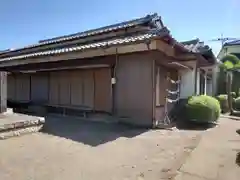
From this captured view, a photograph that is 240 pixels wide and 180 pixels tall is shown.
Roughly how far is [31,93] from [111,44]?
21.1ft

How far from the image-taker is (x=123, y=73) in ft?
27.5

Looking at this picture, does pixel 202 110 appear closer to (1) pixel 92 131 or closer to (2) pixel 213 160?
(2) pixel 213 160

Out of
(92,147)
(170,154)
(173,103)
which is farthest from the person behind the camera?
(173,103)

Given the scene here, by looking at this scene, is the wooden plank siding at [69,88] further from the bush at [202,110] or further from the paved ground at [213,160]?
the paved ground at [213,160]

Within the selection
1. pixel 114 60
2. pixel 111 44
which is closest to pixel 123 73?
pixel 114 60

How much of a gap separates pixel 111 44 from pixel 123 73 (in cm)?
116

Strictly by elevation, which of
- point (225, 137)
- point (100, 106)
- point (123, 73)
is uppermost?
point (123, 73)

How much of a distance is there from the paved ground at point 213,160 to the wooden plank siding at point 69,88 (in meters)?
4.12

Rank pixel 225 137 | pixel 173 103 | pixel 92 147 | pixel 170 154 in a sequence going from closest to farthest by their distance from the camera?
pixel 170 154 → pixel 92 147 → pixel 225 137 → pixel 173 103

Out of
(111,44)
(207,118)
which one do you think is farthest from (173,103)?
(111,44)

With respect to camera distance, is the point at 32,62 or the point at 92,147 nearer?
the point at 92,147

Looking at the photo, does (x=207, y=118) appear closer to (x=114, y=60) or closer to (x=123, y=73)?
(x=123, y=73)

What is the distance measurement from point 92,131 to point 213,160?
3.78 metres

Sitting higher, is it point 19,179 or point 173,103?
point 173,103
